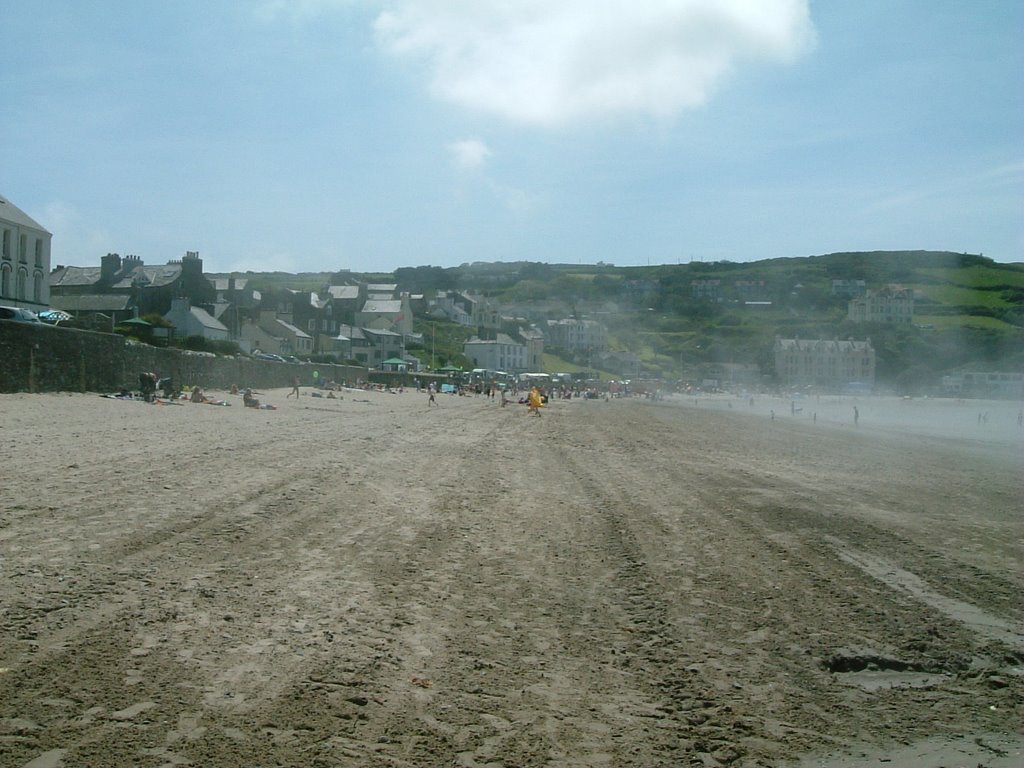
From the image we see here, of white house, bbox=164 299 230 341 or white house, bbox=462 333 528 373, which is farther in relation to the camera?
white house, bbox=462 333 528 373

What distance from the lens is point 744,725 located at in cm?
400

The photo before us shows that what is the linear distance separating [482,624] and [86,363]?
22403 mm

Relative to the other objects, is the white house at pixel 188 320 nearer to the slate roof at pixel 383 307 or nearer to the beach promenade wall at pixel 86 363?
the beach promenade wall at pixel 86 363

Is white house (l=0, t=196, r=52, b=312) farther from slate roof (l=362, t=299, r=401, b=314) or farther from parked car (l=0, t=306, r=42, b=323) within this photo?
slate roof (l=362, t=299, r=401, b=314)

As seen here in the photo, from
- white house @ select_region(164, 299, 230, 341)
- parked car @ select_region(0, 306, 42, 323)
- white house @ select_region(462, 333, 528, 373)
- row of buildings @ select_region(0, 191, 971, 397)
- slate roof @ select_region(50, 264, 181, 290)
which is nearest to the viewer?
parked car @ select_region(0, 306, 42, 323)

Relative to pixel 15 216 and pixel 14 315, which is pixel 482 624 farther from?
pixel 15 216

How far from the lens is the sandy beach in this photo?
3717 millimetres

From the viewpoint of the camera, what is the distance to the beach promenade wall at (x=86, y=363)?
2075cm

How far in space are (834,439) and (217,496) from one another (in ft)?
80.4

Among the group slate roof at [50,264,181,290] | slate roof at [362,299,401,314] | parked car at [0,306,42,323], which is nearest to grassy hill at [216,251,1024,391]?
slate roof at [362,299,401,314]

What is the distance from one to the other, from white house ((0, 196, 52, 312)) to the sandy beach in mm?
37155

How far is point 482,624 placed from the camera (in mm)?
5371

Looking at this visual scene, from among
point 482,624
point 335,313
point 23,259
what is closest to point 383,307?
point 335,313

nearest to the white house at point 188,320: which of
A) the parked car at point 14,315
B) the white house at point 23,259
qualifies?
the white house at point 23,259
